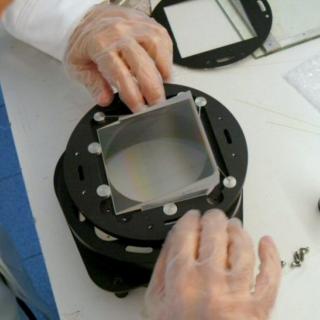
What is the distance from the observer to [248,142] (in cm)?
76

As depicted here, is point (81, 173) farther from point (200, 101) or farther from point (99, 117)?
point (200, 101)

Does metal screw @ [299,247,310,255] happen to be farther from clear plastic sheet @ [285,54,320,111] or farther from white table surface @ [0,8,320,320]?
clear plastic sheet @ [285,54,320,111]

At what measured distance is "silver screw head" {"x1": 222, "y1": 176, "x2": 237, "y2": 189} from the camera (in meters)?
0.60

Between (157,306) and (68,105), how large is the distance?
1.40ft

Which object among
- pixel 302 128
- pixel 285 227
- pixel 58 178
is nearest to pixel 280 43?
pixel 302 128

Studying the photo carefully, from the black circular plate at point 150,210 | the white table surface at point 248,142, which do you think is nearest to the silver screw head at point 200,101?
the black circular plate at point 150,210

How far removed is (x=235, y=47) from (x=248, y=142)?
0.69 ft

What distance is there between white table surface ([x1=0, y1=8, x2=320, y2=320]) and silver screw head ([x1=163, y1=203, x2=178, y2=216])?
13 cm

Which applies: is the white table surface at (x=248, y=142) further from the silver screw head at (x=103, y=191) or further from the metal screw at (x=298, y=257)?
the silver screw head at (x=103, y=191)

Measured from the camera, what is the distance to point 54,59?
34.7 inches

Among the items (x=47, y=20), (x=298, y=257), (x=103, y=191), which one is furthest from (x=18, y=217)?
(x=298, y=257)

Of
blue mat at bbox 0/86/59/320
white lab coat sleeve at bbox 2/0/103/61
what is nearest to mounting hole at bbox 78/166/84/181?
white lab coat sleeve at bbox 2/0/103/61

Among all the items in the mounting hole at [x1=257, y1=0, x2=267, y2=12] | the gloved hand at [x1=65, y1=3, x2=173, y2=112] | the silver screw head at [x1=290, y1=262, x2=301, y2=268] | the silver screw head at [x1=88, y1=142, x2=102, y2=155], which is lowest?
the silver screw head at [x1=290, y1=262, x2=301, y2=268]

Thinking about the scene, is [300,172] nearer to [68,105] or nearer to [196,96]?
[196,96]
